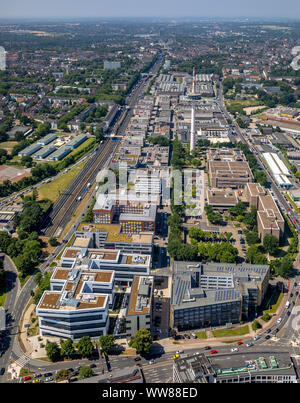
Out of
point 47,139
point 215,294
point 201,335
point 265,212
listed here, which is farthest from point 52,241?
point 47,139

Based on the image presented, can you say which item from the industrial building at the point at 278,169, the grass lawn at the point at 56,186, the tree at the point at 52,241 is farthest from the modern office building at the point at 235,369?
the industrial building at the point at 278,169

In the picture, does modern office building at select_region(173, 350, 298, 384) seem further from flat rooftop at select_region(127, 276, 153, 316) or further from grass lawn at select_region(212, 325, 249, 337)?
flat rooftop at select_region(127, 276, 153, 316)

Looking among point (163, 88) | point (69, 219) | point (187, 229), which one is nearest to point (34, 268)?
point (69, 219)

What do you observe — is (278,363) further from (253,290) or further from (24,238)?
(24,238)

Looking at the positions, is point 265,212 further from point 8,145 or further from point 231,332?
point 8,145

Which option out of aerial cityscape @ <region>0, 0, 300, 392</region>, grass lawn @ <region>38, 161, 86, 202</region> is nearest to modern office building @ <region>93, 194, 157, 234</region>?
aerial cityscape @ <region>0, 0, 300, 392</region>
